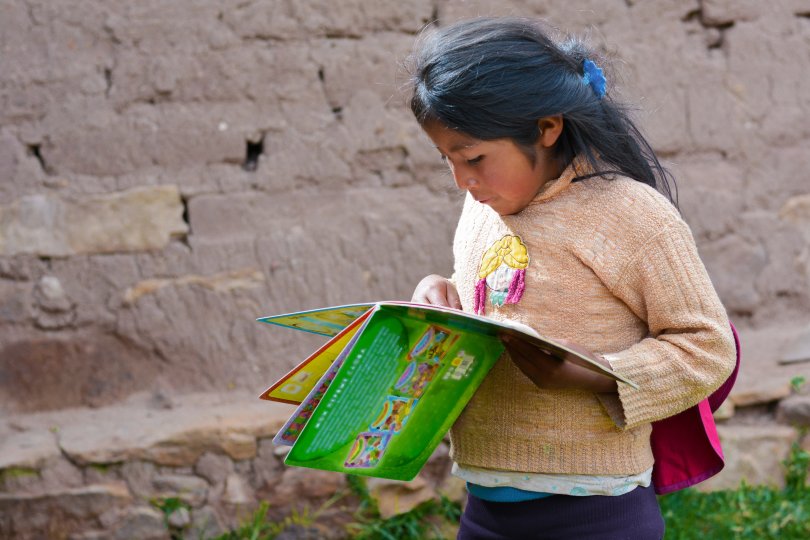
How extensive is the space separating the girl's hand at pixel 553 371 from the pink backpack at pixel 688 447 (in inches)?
9.2

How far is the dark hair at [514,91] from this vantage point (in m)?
1.69

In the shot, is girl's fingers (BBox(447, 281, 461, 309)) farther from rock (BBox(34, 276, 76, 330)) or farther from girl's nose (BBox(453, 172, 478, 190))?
rock (BBox(34, 276, 76, 330))

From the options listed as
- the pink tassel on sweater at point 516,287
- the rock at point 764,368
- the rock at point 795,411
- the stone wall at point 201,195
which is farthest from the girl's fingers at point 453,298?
the rock at point 795,411

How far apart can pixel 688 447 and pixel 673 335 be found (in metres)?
0.32

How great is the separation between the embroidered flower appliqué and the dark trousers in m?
A: 0.37

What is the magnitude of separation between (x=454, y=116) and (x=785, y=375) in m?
2.34

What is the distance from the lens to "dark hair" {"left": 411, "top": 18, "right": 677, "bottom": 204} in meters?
1.69

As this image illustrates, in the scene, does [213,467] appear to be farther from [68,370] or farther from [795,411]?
[795,411]

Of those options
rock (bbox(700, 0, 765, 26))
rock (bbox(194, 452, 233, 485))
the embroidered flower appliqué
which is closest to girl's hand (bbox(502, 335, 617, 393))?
the embroidered flower appliqué

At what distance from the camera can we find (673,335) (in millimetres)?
1685

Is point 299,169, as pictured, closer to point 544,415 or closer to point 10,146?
point 10,146

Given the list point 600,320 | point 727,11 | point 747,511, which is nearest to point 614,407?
point 600,320

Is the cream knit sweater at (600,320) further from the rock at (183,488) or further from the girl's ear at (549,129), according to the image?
the rock at (183,488)

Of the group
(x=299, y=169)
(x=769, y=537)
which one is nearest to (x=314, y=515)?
(x=299, y=169)
